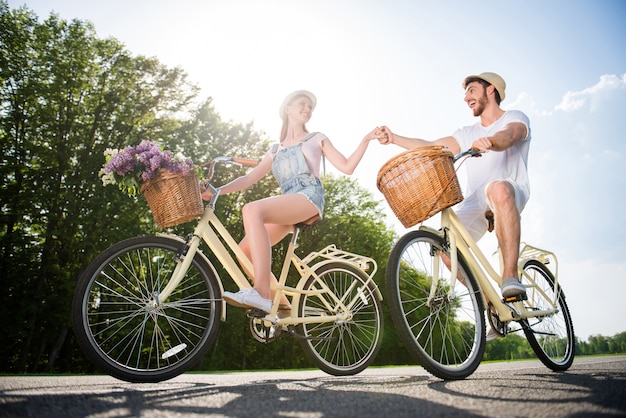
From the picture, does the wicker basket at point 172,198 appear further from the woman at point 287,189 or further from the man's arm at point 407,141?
the man's arm at point 407,141

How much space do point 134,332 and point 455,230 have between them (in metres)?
2.52

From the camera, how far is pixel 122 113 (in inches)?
717

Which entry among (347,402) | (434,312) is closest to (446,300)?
(434,312)

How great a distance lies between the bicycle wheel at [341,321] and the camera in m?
4.35

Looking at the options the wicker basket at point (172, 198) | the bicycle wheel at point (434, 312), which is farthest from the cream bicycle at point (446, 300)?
the wicker basket at point (172, 198)

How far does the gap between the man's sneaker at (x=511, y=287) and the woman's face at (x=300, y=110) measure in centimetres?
231

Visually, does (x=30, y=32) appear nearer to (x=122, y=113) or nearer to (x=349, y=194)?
(x=122, y=113)

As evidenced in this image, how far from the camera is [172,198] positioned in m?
3.51

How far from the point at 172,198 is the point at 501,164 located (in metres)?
2.64

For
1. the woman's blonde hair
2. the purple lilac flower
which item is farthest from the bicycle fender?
the purple lilac flower

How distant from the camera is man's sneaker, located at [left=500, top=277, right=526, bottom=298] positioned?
3561 mm

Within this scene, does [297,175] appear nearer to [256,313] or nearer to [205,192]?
[205,192]

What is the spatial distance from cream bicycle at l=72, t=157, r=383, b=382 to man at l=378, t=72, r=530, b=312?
112 centimetres

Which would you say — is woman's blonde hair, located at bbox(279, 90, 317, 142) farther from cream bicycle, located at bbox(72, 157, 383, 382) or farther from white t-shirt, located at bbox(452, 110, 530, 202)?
white t-shirt, located at bbox(452, 110, 530, 202)
